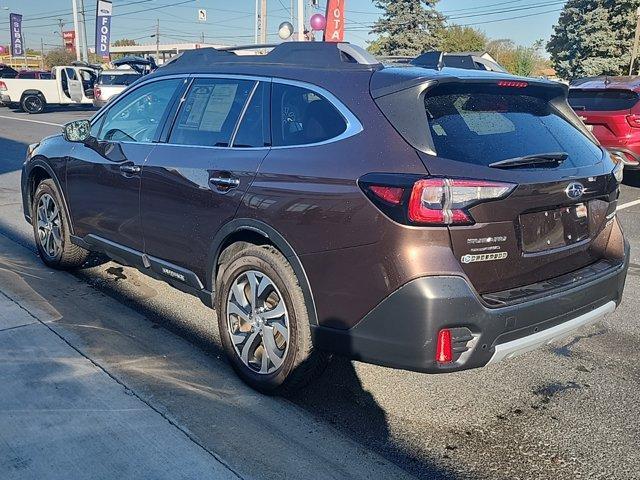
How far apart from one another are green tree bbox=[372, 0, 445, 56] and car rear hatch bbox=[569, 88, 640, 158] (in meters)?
30.7

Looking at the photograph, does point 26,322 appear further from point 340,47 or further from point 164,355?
point 340,47

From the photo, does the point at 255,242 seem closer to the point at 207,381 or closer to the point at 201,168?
the point at 201,168

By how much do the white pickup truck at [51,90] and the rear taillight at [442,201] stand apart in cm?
2889

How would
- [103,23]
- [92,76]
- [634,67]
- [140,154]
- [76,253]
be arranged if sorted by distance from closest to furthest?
1. [140,154]
2. [76,253]
3. [92,76]
4. [634,67]
5. [103,23]

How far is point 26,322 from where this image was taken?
162 inches

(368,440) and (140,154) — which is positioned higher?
(140,154)

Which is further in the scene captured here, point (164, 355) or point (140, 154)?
point (140, 154)

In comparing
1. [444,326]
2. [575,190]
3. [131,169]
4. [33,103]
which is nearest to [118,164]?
[131,169]

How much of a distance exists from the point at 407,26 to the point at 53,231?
38.1 m

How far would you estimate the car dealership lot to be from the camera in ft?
9.16

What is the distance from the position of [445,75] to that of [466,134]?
0.33m

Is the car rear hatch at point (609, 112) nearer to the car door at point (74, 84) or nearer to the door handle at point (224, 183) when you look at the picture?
the door handle at point (224, 183)

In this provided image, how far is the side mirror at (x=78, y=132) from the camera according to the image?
4824 mm

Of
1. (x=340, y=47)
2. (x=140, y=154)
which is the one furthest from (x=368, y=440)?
(x=140, y=154)
